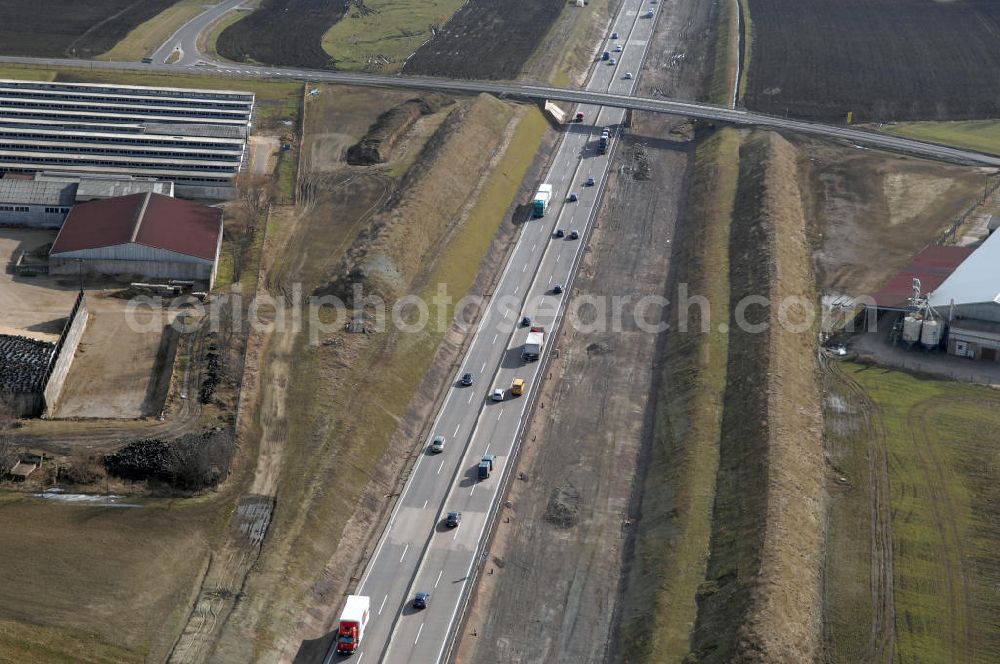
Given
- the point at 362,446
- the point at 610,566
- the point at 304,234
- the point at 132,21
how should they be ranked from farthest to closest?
the point at 132,21 → the point at 304,234 → the point at 362,446 → the point at 610,566

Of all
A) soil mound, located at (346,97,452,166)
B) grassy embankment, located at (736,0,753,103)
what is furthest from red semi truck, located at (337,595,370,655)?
grassy embankment, located at (736,0,753,103)

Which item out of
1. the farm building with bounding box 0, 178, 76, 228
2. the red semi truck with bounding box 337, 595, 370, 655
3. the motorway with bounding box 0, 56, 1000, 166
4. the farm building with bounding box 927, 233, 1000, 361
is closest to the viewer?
the red semi truck with bounding box 337, 595, 370, 655

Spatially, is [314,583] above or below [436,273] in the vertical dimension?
below

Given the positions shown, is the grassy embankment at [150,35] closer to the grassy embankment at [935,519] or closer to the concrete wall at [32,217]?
the concrete wall at [32,217]

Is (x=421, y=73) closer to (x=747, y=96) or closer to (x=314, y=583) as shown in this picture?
(x=747, y=96)

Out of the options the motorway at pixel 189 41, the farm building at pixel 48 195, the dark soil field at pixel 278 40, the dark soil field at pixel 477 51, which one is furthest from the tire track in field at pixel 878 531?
the motorway at pixel 189 41

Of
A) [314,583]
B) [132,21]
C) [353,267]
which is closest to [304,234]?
[353,267]

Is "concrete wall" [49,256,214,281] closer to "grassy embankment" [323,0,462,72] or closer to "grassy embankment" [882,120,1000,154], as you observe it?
"grassy embankment" [323,0,462,72]
